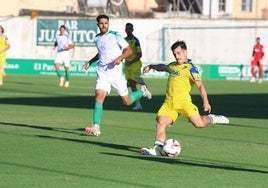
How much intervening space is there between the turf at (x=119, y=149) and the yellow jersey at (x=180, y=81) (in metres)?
0.79

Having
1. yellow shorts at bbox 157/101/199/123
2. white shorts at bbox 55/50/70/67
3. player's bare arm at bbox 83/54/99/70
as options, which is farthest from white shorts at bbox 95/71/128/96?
white shorts at bbox 55/50/70/67

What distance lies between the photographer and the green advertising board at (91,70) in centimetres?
5112

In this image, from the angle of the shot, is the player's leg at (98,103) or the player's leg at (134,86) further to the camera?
the player's leg at (134,86)

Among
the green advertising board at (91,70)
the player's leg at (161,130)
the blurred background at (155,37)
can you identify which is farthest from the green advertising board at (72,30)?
the player's leg at (161,130)

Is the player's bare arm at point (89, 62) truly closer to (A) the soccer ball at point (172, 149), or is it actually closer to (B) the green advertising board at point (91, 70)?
(A) the soccer ball at point (172, 149)

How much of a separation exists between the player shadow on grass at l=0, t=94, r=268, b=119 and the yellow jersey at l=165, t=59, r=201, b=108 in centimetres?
852

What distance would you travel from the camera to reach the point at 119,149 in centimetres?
1556

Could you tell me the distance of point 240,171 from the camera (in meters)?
13.0

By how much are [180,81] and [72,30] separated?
3996cm

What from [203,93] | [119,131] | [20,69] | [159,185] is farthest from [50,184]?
[20,69]

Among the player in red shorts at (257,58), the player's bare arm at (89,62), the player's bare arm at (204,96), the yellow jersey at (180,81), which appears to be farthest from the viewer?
the player in red shorts at (257,58)

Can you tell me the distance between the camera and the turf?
11977 millimetres

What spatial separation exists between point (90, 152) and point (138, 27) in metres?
40.0

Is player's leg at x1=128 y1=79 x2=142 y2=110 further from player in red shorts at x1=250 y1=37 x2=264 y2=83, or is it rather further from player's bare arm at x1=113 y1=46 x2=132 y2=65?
player in red shorts at x1=250 y1=37 x2=264 y2=83
